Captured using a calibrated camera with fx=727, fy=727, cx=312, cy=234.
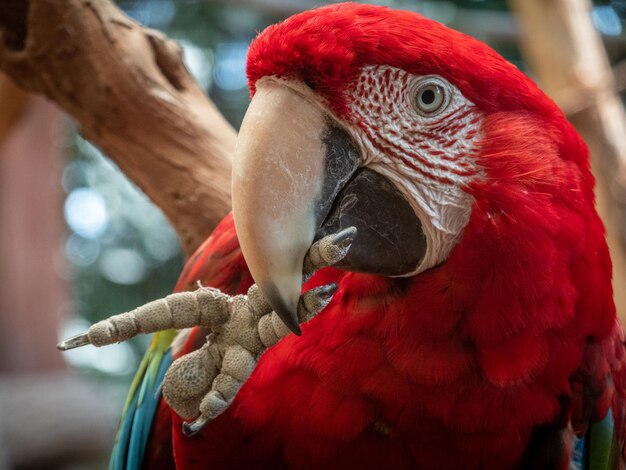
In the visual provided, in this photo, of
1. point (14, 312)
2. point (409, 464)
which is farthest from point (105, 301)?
point (409, 464)

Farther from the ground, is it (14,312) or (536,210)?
(536,210)

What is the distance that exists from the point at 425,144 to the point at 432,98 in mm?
60

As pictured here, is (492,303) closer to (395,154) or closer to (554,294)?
(554,294)

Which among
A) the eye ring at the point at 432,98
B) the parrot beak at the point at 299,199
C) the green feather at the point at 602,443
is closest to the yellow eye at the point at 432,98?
the eye ring at the point at 432,98

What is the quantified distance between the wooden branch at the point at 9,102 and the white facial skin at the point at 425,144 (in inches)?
57.7

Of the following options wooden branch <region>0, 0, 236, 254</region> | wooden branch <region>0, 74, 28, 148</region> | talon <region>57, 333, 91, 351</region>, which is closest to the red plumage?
talon <region>57, 333, 91, 351</region>

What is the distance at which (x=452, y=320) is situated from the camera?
0.95m

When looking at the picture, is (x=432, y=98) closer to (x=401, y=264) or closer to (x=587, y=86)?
(x=401, y=264)

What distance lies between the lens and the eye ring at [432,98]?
927mm

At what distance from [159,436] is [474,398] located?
612 mm

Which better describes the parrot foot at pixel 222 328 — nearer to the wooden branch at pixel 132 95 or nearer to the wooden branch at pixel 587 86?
the wooden branch at pixel 132 95

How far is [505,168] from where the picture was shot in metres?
0.94

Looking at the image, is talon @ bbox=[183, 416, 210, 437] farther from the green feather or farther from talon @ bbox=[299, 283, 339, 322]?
the green feather

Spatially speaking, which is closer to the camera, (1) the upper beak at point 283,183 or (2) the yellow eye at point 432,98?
(1) the upper beak at point 283,183
